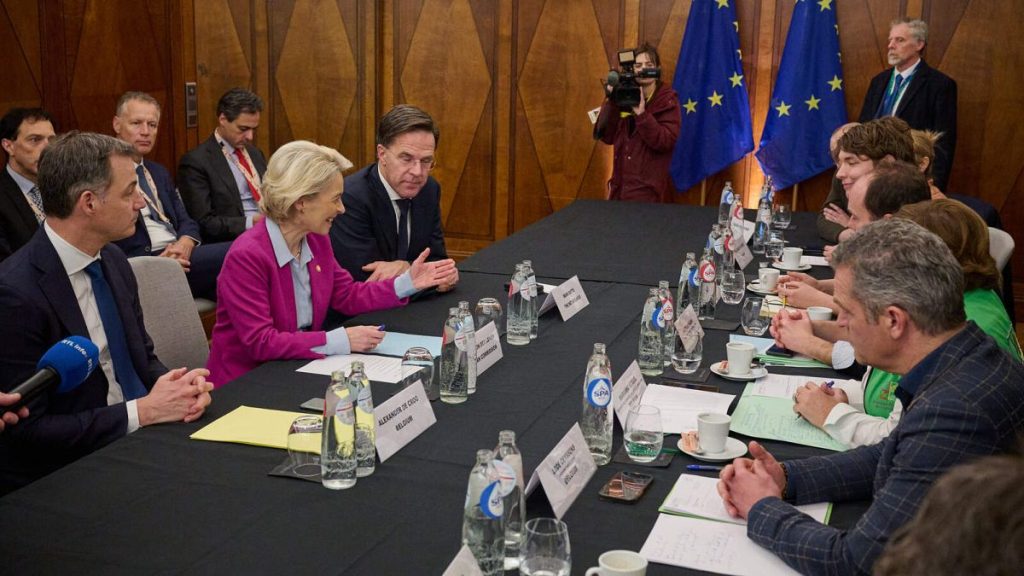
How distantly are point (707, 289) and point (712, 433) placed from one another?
132 cm

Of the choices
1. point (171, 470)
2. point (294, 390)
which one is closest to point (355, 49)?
point (294, 390)

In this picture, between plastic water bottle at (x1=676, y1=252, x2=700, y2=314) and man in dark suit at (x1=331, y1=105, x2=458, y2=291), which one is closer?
plastic water bottle at (x1=676, y1=252, x2=700, y2=314)

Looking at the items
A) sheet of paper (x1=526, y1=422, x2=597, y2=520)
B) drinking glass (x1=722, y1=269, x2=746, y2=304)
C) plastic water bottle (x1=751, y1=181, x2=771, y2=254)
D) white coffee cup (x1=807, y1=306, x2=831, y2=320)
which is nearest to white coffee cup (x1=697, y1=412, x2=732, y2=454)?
sheet of paper (x1=526, y1=422, x2=597, y2=520)

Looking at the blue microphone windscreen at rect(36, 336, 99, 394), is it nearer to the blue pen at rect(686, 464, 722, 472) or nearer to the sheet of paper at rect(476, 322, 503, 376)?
the sheet of paper at rect(476, 322, 503, 376)

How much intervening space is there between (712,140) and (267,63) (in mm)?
3474

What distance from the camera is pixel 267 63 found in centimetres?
831

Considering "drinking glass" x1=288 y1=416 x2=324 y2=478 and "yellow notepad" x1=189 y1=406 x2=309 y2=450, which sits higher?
"drinking glass" x1=288 y1=416 x2=324 y2=478

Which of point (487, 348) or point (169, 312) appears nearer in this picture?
point (487, 348)

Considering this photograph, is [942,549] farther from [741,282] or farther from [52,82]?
[52,82]

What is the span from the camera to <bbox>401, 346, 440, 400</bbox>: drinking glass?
270 cm

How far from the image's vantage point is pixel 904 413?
2008 mm

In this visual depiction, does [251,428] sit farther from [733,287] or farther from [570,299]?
[733,287]

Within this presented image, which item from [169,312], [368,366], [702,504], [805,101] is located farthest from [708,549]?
[805,101]

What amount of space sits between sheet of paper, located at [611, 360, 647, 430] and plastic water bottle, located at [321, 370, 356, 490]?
2.03 feet
